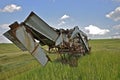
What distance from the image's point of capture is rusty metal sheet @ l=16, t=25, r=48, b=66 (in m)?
4.32

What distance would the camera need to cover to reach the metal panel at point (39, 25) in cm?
450

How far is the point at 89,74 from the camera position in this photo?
8.16 metres

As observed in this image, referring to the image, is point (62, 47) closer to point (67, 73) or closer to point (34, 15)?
point (34, 15)

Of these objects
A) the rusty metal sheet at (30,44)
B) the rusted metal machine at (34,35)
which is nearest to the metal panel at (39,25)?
the rusted metal machine at (34,35)

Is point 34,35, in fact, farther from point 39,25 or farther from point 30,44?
point 30,44

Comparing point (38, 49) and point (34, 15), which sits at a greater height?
point (34, 15)

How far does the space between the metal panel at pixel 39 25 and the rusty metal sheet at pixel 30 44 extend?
0.49 feet

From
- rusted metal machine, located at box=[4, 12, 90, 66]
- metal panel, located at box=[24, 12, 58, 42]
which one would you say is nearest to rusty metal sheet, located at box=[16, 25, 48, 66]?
rusted metal machine, located at box=[4, 12, 90, 66]

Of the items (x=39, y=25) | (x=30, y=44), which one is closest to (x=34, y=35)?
(x=39, y=25)

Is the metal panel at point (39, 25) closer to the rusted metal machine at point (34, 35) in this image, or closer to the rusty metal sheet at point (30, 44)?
the rusted metal machine at point (34, 35)

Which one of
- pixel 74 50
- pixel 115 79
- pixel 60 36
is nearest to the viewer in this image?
pixel 60 36

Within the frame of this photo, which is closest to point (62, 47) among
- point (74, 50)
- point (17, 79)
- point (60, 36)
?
point (60, 36)

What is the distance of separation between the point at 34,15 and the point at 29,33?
320 millimetres

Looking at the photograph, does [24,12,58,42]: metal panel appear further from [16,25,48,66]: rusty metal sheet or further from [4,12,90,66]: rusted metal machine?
[16,25,48,66]: rusty metal sheet
